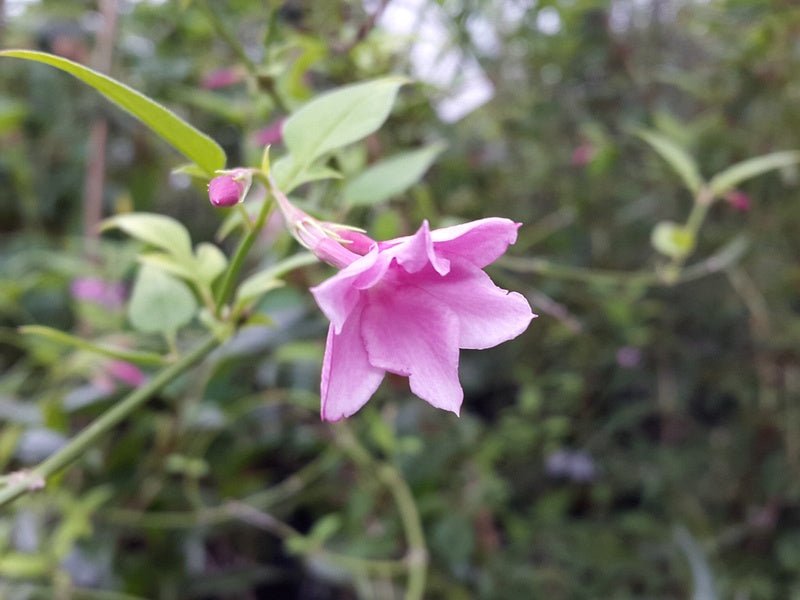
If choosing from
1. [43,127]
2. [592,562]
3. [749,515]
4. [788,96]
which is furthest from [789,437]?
[43,127]

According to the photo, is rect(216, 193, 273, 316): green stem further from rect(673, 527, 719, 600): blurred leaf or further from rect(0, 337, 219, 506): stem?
rect(673, 527, 719, 600): blurred leaf

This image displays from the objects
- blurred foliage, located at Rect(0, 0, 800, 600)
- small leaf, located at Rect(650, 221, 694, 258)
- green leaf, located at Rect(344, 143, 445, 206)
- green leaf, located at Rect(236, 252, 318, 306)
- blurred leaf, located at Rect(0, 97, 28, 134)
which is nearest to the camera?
green leaf, located at Rect(236, 252, 318, 306)

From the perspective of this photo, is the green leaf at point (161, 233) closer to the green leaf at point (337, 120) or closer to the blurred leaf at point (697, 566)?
the green leaf at point (337, 120)

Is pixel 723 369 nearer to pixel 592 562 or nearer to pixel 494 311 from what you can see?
pixel 592 562

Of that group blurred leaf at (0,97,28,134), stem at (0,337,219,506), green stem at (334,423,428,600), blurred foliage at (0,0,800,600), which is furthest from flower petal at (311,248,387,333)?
blurred leaf at (0,97,28,134)

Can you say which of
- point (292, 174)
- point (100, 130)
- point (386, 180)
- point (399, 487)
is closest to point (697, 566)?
point (399, 487)
